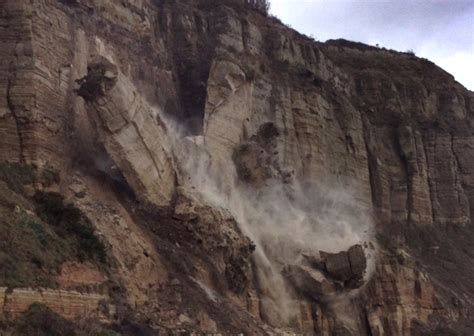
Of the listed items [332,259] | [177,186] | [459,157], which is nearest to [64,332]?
[177,186]

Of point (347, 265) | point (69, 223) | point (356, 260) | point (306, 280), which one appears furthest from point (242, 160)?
point (69, 223)

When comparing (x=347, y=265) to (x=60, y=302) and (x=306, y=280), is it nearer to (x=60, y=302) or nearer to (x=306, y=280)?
(x=306, y=280)

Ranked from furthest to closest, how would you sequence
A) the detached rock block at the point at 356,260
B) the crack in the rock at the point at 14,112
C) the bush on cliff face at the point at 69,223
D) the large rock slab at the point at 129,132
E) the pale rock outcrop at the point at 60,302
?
1. the detached rock block at the point at 356,260
2. the large rock slab at the point at 129,132
3. the crack in the rock at the point at 14,112
4. the bush on cliff face at the point at 69,223
5. the pale rock outcrop at the point at 60,302

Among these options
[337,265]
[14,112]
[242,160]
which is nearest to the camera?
[14,112]

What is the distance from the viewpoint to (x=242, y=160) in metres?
39.2

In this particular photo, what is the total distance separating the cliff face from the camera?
29781mm

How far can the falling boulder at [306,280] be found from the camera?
3728 centimetres

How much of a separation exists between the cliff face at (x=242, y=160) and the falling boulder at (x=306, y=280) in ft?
0.31

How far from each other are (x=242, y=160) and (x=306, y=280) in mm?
6103

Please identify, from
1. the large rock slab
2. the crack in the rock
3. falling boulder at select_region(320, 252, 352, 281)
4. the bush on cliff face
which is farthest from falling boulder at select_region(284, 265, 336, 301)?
the crack in the rock

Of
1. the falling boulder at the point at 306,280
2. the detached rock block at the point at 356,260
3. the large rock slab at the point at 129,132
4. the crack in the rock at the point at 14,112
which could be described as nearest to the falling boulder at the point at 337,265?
the detached rock block at the point at 356,260

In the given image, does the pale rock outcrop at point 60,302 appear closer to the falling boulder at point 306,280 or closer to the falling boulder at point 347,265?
the falling boulder at point 306,280

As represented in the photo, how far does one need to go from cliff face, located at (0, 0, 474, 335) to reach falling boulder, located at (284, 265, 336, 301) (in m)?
0.09

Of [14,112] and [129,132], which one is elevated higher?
[14,112]
